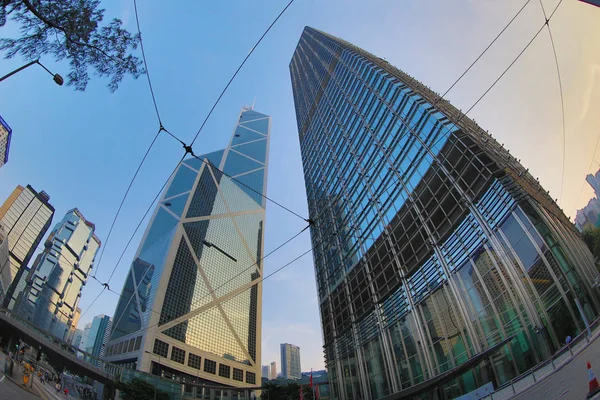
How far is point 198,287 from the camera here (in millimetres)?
95125

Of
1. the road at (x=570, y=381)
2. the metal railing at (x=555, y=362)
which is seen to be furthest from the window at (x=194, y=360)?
the road at (x=570, y=381)

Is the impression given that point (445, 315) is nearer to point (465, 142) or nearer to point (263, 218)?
point (465, 142)

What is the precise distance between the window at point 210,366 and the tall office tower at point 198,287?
9.9 inches

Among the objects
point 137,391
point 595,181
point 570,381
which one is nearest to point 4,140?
point 137,391

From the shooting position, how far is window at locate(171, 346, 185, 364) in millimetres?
76188

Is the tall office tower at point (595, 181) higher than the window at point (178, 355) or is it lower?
lower

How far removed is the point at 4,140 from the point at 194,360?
84.3 meters

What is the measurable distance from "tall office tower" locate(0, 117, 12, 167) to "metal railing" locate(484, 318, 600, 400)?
398ft

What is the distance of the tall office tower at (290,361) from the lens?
164m

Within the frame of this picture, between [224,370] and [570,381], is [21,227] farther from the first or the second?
[570,381]

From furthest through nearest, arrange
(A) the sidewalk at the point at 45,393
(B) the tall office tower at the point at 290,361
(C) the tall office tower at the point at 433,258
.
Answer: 1. (B) the tall office tower at the point at 290,361
2. (C) the tall office tower at the point at 433,258
3. (A) the sidewalk at the point at 45,393

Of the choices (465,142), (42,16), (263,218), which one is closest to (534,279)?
(465,142)

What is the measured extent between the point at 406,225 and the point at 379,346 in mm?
10413

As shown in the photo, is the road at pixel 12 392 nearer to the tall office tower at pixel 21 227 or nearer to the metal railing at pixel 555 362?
the metal railing at pixel 555 362
